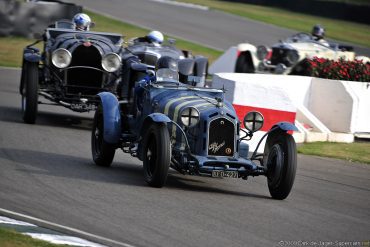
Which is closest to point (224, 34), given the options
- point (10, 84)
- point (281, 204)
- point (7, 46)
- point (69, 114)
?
point (7, 46)

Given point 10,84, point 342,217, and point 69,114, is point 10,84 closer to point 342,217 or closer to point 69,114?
point 69,114

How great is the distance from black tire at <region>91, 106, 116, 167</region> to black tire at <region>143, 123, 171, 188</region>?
1.00 m

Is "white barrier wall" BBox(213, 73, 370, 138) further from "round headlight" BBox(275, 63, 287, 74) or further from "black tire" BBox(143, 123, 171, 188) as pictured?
"round headlight" BBox(275, 63, 287, 74)

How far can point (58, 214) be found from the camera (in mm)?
8289

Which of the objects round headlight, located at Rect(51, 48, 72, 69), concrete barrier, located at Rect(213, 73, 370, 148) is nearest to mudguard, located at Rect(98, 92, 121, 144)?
round headlight, located at Rect(51, 48, 72, 69)

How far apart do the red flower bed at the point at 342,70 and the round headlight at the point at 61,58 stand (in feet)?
19.3

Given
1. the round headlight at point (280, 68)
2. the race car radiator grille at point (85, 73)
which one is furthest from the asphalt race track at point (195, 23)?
the race car radiator grille at point (85, 73)

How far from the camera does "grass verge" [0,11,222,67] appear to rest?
25.3 metres

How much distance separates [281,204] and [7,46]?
18.5 metres

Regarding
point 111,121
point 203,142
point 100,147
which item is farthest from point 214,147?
point 100,147

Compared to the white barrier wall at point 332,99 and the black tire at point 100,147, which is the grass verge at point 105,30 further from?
the black tire at point 100,147

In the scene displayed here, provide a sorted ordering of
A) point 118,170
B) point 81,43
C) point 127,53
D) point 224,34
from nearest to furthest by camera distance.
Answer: point 118,170 < point 81,43 < point 127,53 < point 224,34

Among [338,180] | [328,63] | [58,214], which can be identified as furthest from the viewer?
[328,63]

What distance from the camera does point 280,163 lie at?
988 centimetres
